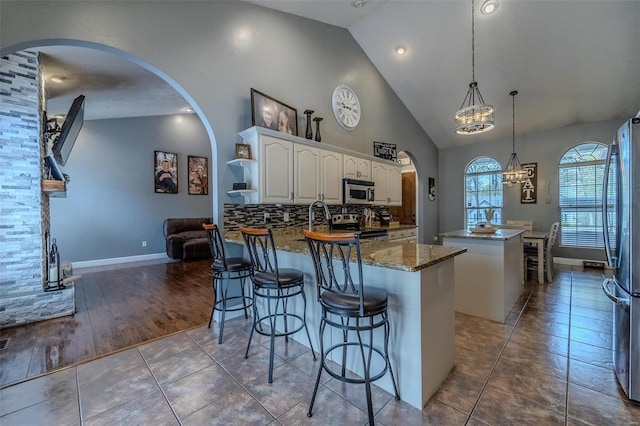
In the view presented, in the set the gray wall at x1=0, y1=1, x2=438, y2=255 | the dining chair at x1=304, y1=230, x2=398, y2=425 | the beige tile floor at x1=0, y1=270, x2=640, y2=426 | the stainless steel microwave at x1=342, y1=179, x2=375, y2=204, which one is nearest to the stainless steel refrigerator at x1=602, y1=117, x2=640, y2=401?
the beige tile floor at x1=0, y1=270, x2=640, y2=426

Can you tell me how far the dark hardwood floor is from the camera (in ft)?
7.64

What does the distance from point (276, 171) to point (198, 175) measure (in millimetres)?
5078

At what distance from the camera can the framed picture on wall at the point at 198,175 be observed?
7388 mm

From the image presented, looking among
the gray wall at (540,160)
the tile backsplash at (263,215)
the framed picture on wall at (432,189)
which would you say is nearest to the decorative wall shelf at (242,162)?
the tile backsplash at (263,215)

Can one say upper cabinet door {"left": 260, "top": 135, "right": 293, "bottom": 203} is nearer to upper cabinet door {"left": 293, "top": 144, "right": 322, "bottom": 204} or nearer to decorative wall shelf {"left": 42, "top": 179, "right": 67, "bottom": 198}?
upper cabinet door {"left": 293, "top": 144, "right": 322, "bottom": 204}

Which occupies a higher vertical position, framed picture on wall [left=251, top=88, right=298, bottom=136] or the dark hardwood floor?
framed picture on wall [left=251, top=88, right=298, bottom=136]

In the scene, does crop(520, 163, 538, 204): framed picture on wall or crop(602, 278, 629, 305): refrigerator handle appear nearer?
crop(602, 278, 629, 305): refrigerator handle

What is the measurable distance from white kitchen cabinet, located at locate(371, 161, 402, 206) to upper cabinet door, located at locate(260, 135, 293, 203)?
205 cm

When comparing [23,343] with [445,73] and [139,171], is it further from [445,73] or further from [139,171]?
[445,73]

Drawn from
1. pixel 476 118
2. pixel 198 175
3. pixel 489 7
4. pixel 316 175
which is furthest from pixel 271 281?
pixel 198 175

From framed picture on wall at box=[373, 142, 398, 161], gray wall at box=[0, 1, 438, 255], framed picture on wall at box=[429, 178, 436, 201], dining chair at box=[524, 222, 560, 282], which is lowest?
dining chair at box=[524, 222, 560, 282]

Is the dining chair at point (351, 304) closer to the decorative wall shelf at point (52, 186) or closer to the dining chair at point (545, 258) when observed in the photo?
the decorative wall shelf at point (52, 186)

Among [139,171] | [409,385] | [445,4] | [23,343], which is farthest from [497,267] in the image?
[139,171]

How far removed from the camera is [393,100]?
5.97 metres
